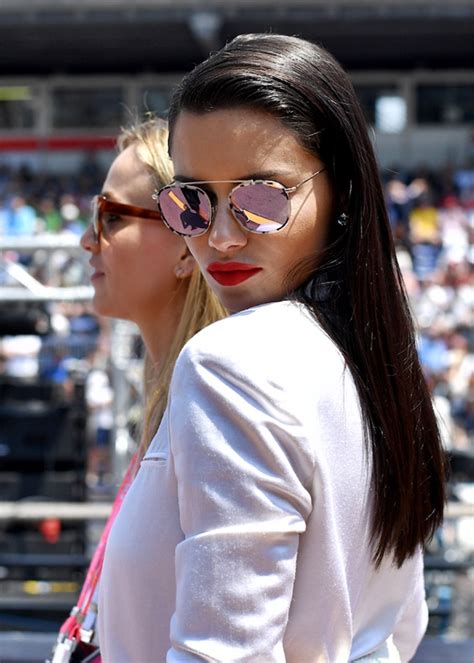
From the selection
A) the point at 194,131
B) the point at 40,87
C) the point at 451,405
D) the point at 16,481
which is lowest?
the point at 451,405

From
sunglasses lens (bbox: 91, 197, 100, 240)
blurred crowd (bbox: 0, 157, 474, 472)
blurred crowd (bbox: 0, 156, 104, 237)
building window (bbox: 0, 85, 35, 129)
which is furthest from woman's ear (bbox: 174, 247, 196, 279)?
building window (bbox: 0, 85, 35, 129)

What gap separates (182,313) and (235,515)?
2.54 feet

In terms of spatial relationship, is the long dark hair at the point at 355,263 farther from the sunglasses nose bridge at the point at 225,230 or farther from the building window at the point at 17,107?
the building window at the point at 17,107

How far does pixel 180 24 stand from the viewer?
17.2 meters

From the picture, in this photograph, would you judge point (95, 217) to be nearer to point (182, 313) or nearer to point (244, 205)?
point (182, 313)

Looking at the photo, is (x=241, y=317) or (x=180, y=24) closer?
(x=241, y=317)

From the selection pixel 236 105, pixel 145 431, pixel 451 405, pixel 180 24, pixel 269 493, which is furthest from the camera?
pixel 180 24

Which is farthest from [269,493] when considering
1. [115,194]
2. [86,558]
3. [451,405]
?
[451,405]

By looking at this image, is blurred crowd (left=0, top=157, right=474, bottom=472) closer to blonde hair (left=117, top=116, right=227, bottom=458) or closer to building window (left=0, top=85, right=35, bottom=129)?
building window (left=0, top=85, right=35, bottom=129)

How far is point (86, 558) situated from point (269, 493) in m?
4.34

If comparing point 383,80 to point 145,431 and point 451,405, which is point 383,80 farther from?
point 145,431

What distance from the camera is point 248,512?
0.91 m

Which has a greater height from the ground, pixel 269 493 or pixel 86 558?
pixel 269 493

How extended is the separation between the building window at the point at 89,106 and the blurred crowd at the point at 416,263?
5.54 ft
